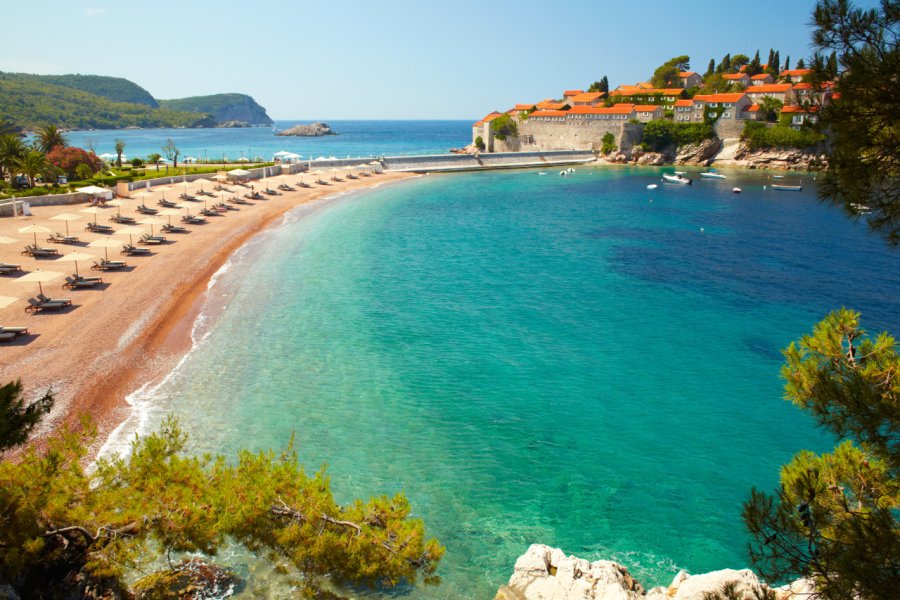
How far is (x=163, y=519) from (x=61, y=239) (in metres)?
32.7

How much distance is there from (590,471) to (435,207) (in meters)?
48.4

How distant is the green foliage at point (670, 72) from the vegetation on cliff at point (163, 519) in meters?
146

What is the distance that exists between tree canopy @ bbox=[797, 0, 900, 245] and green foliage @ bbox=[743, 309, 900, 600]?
2.11m

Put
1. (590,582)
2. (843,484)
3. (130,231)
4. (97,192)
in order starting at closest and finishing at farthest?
1. (843,484)
2. (590,582)
3. (130,231)
4. (97,192)

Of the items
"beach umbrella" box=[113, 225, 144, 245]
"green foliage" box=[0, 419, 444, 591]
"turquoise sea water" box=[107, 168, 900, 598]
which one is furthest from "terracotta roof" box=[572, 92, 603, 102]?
"green foliage" box=[0, 419, 444, 591]

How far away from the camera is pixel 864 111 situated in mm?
6574

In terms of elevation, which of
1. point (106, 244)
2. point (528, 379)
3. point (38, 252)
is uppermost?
point (106, 244)

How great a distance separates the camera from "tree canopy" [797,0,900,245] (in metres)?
6.37

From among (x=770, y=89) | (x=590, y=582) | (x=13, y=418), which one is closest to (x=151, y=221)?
(x=13, y=418)

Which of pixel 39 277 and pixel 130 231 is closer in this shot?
pixel 39 277

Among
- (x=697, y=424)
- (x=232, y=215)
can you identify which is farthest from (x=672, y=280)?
(x=232, y=215)

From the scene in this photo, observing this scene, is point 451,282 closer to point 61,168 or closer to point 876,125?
point 876,125

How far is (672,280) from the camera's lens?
3438 cm

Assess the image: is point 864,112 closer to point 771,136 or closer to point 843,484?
point 843,484
